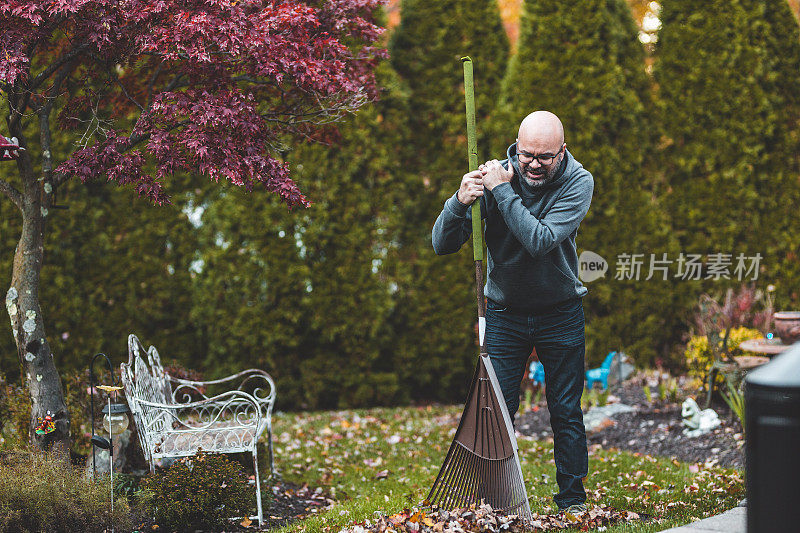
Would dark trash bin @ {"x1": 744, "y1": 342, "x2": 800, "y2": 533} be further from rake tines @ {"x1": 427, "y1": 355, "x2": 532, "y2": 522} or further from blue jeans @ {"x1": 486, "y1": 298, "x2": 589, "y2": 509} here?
blue jeans @ {"x1": 486, "y1": 298, "x2": 589, "y2": 509}

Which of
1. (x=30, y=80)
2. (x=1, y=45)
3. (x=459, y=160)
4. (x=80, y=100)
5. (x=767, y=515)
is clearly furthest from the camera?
(x=459, y=160)

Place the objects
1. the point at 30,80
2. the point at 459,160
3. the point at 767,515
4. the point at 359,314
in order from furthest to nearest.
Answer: the point at 459,160 < the point at 359,314 < the point at 30,80 < the point at 767,515

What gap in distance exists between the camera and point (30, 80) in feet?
12.8

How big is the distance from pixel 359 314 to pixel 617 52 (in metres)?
3.76

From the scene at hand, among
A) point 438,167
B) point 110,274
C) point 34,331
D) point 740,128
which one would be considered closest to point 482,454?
point 34,331

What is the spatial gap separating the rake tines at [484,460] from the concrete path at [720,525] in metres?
0.61

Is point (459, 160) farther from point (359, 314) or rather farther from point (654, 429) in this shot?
point (654, 429)

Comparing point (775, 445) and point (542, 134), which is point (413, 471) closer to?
point (542, 134)

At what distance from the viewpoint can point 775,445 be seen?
1809 mm

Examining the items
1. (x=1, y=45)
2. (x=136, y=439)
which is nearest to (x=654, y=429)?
(x=136, y=439)

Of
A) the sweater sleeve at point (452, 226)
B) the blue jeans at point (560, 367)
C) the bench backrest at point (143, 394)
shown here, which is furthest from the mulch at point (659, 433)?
the bench backrest at point (143, 394)

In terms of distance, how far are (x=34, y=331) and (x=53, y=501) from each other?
3.77 feet

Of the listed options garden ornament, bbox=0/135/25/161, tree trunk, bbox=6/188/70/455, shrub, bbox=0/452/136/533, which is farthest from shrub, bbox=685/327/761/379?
garden ornament, bbox=0/135/25/161

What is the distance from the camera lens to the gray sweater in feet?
9.99
